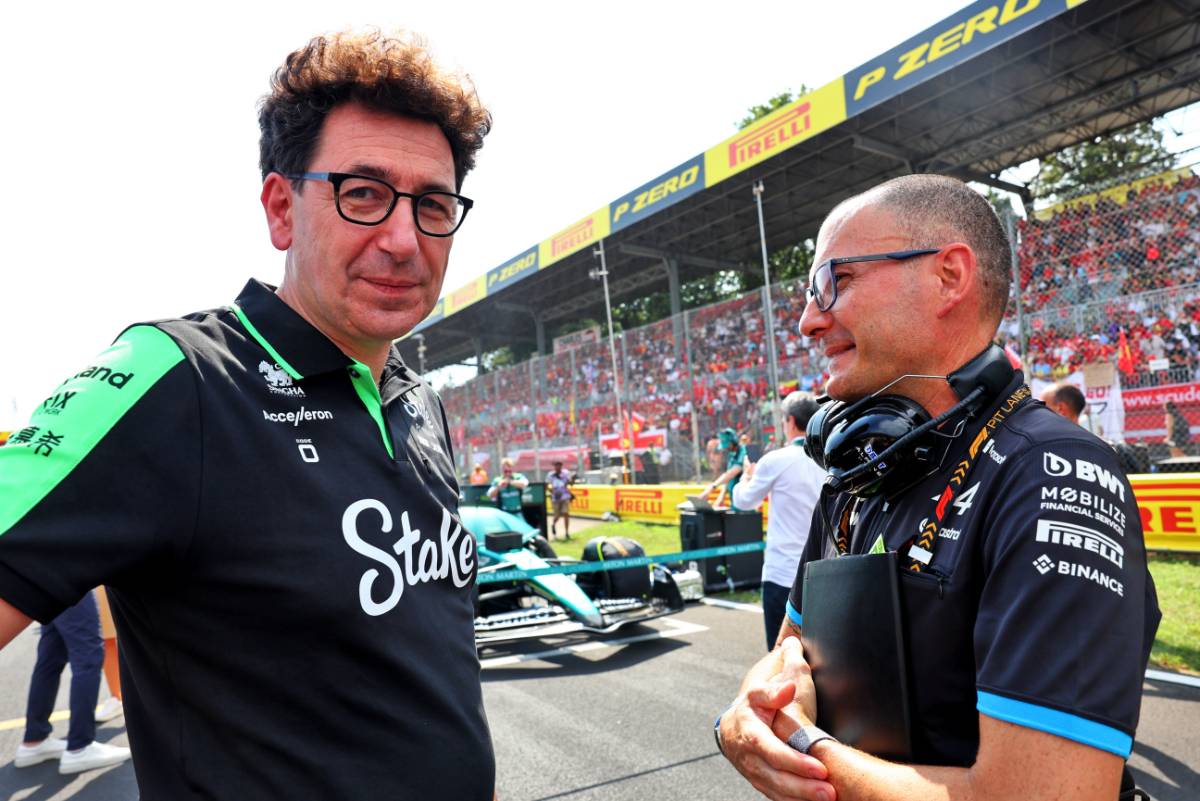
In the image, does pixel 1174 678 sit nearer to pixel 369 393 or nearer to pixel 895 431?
pixel 895 431

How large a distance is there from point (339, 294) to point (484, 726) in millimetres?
886

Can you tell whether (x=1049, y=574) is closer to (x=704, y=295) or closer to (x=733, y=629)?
(x=733, y=629)

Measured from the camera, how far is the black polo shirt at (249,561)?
0.96 meters

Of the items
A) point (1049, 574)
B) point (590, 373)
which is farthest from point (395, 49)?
point (590, 373)

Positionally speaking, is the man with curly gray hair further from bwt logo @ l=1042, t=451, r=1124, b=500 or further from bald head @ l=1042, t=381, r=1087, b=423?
bald head @ l=1042, t=381, r=1087, b=423

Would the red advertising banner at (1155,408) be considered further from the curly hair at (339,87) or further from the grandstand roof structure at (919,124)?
the curly hair at (339,87)

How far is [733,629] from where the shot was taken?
6.88 meters

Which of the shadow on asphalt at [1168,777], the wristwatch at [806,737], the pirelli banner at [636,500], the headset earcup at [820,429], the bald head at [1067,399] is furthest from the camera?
the pirelli banner at [636,500]

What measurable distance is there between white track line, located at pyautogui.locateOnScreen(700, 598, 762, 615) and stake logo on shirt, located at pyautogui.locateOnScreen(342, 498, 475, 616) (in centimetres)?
653

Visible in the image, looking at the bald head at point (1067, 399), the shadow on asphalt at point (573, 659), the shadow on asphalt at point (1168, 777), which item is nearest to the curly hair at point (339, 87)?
the shadow on asphalt at point (1168, 777)

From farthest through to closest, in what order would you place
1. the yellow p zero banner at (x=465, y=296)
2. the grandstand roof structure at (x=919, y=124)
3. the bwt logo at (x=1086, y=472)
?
the yellow p zero banner at (x=465, y=296)
the grandstand roof structure at (x=919, y=124)
the bwt logo at (x=1086, y=472)

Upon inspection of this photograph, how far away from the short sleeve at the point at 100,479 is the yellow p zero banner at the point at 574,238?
22818 mm

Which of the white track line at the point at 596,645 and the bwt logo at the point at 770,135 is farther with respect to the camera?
the bwt logo at the point at 770,135

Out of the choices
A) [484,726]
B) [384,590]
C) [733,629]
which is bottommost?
[733,629]
